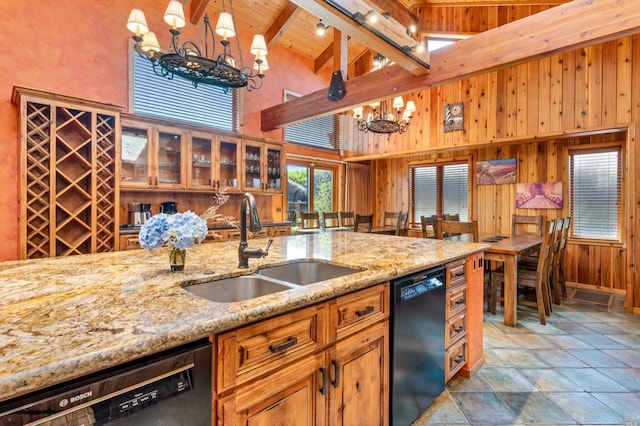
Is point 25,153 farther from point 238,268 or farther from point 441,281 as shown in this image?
point 441,281

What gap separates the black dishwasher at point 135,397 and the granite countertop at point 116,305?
42 millimetres

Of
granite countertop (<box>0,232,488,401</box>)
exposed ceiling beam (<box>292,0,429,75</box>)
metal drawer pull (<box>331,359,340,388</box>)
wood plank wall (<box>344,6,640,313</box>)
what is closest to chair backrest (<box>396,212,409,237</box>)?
wood plank wall (<box>344,6,640,313</box>)

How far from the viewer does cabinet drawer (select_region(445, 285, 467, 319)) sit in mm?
1938

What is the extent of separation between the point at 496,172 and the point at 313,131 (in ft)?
11.2

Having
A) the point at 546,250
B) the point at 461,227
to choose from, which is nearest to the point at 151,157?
the point at 461,227

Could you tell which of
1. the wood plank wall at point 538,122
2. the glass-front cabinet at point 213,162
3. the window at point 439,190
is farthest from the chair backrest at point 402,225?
the glass-front cabinet at point 213,162

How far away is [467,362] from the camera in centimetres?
222

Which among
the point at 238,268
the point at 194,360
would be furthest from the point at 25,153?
the point at 194,360

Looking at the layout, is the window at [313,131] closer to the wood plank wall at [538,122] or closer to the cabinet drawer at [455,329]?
the wood plank wall at [538,122]

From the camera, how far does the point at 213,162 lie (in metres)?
4.23

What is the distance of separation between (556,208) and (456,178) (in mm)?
1687

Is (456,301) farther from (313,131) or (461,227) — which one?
(313,131)

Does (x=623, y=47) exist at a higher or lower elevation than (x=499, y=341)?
higher

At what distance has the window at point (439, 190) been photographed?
592 centimetres
